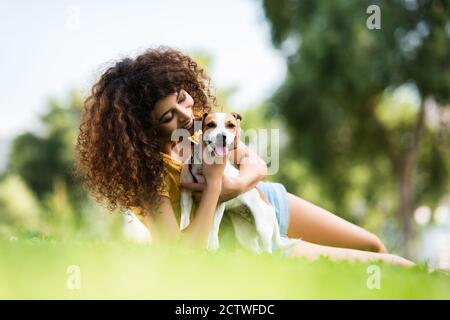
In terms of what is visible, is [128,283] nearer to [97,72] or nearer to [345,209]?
[97,72]

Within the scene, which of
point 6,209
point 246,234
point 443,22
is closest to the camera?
point 246,234

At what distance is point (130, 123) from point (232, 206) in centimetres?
76

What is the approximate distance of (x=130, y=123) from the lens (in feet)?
12.4

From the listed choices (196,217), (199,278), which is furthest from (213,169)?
(199,278)

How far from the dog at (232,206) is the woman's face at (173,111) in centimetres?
15

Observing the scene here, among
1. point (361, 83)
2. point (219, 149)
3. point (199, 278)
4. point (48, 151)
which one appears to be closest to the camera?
point (199, 278)

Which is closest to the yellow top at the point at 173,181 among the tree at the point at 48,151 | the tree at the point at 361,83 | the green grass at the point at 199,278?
the green grass at the point at 199,278

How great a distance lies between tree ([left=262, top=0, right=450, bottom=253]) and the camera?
16.8 metres

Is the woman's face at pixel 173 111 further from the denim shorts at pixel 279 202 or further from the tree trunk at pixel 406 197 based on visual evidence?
the tree trunk at pixel 406 197

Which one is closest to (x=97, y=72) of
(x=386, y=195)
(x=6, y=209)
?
(x=6, y=209)

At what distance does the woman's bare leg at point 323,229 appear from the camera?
4035mm

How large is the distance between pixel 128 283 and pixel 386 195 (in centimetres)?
2049

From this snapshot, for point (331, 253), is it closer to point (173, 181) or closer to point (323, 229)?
point (323, 229)
